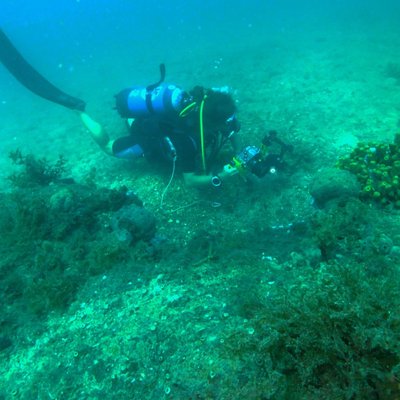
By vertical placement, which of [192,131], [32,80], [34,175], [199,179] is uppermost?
[32,80]

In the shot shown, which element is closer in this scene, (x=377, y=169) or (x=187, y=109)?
(x=377, y=169)

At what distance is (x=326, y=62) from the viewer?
1465cm

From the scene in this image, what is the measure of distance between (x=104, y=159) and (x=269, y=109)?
220 inches

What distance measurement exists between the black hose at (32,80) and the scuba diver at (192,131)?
370cm

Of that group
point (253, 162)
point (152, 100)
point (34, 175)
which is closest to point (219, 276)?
point (253, 162)

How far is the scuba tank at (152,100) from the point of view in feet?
21.8

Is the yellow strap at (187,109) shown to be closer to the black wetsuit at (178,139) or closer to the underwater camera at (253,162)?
the black wetsuit at (178,139)

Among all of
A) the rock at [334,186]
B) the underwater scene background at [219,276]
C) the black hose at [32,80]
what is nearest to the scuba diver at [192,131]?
the underwater scene background at [219,276]

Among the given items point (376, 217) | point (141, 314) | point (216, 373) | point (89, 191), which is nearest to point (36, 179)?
point (89, 191)

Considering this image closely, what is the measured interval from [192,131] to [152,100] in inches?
48.4

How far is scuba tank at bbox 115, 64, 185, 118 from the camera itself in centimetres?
664

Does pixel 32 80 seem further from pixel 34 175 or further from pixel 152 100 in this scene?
pixel 152 100

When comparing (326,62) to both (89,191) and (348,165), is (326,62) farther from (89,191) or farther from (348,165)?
(89,191)

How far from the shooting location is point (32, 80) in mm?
10648
